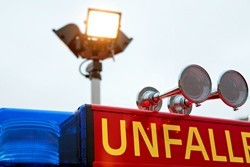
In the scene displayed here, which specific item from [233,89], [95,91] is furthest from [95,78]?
[233,89]

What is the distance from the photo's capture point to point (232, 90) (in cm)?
458

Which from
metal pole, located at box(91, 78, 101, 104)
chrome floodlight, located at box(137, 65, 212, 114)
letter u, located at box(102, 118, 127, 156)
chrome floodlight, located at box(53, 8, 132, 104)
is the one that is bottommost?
letter u, located at box(102, 118, 127, 156)

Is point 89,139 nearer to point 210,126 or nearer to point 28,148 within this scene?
point 28,148

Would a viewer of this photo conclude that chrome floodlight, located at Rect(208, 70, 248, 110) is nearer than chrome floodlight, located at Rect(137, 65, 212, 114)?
No

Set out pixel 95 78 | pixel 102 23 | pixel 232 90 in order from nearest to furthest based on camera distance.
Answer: pixel 232 90 → pixel 102 23 → pixel 95 78

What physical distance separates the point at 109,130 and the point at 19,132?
0.66m

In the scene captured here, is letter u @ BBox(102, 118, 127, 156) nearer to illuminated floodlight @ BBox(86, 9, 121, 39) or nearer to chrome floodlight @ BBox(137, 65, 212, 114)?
chrome floodlight @ BBox(137, 65, 212, 114)

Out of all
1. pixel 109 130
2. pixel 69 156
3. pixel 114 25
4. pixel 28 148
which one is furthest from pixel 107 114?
pixel 114 25

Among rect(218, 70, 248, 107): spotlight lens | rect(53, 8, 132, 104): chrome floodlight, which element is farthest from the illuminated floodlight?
rect(218, 70, 248, 107): spotlight lens

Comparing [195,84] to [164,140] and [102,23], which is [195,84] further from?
[102,23]

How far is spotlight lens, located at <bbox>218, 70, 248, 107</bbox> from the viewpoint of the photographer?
14.8 feet

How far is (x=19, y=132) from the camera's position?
3.75m

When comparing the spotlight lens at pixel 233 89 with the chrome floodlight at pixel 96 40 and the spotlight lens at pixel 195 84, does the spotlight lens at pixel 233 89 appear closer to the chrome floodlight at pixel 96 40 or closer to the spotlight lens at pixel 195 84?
the spotlight lens at pixel 195 84

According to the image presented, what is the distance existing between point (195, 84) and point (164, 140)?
507 millimetres
